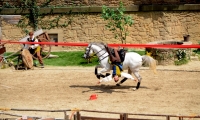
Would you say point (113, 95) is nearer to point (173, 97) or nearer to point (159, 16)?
point (173, 97)

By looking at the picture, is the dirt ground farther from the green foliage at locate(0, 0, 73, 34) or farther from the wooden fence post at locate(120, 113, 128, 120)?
the green foliage at locate(0, 0, 73, 34)

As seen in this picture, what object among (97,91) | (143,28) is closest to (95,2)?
(143,28)

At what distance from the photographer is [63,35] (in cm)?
2072

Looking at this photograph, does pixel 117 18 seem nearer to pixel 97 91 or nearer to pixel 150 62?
pixel 150 62

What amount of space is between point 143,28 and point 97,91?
7.69 m

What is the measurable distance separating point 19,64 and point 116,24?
491cm

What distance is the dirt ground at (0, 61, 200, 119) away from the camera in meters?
11.6

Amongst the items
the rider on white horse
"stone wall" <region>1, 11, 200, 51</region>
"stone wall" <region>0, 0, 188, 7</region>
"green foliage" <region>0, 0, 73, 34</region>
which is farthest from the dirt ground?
"stone wall" <region>0, 0, 188, 7</region>

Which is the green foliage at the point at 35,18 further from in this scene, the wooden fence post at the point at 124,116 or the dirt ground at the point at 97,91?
the wooden fence post at the point at 124,116

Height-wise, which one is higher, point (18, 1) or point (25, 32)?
point (18, 1)

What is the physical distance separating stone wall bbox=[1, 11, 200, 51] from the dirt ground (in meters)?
3.43

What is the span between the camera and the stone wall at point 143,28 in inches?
792

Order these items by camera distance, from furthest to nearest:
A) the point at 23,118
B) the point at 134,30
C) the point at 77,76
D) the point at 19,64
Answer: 1. the point at 134,30
2. the point at 19,64
3. the point at 77,76
4. the point at 23,118

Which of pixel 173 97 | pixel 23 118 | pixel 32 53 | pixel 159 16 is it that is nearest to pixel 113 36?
pixel 159 16
